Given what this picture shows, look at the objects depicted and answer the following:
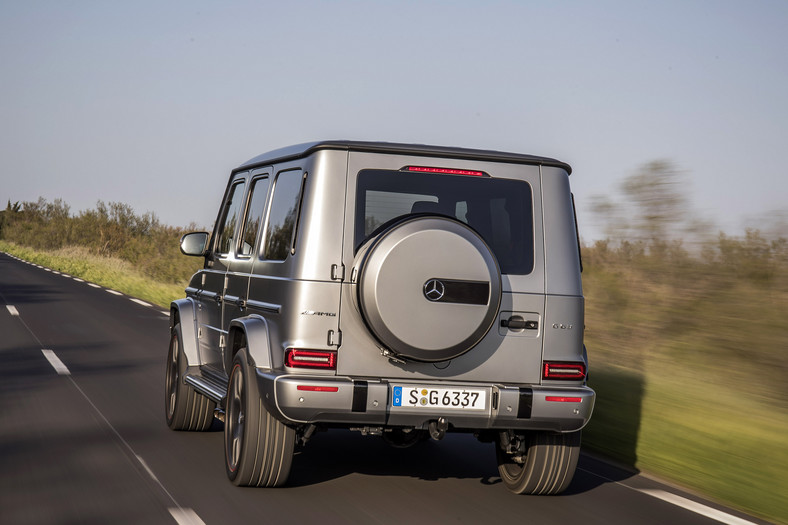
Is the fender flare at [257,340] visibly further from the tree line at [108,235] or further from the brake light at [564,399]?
the tree line at [108,235]

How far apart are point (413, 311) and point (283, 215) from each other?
122cm

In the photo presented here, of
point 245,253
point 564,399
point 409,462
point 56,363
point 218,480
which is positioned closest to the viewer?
point 564,399

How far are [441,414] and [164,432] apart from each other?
→ 305 centimetres

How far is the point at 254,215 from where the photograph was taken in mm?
6496

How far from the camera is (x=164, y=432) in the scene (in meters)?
7.37

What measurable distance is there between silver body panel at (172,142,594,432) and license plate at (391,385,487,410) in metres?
0.04

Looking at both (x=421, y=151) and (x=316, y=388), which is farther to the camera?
(x=421, y=151)

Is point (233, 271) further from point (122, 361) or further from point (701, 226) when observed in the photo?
point (701, 226)

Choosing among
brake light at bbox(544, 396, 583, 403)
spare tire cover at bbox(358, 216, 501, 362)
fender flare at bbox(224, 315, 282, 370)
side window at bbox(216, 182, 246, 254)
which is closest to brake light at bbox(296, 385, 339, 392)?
fender flare at bbox(224, 315, 282, 370)

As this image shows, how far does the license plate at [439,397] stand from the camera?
16.8 ft

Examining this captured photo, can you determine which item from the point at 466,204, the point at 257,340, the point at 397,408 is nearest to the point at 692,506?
the point at 397,408

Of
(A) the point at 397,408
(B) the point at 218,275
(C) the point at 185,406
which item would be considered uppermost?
(B) the point at 218,275

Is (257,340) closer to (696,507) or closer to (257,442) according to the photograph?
(257,442)

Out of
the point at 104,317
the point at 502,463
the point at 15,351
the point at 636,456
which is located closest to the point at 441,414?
the point at 502,463
